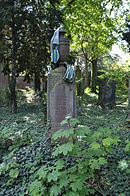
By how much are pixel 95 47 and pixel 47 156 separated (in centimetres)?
1539

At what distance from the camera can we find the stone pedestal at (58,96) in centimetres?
558

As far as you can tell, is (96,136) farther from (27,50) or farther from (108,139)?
(27,50)

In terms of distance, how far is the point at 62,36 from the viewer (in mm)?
5766

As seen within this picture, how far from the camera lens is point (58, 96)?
220 inches

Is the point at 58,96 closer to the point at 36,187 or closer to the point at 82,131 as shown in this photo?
the point at 82,131

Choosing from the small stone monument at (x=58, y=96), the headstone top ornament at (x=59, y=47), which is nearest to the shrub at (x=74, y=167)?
the small stone monument at (x=58, y=96)

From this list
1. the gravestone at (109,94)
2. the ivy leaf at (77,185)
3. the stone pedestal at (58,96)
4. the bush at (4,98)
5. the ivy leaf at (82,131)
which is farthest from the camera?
the bush at (4,98)

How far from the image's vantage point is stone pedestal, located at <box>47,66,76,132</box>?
18.3 feet

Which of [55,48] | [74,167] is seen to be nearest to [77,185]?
[74,167]

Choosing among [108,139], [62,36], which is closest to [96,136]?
[108,139]

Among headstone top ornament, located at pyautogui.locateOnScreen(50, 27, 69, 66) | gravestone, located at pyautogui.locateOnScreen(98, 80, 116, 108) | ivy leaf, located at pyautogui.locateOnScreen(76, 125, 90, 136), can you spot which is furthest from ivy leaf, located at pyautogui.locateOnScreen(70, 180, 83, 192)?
gravestone, located at pyautogui.locateOnScreen(98, 80, 116, 108)

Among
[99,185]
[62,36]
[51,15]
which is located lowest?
[99,185]

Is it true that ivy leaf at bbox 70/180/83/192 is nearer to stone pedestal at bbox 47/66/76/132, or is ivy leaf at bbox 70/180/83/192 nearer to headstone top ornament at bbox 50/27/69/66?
stone pedestal at bbox 47/66/76/132

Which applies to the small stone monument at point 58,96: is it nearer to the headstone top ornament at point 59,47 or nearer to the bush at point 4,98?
the headstone top ornament at point 59,47
